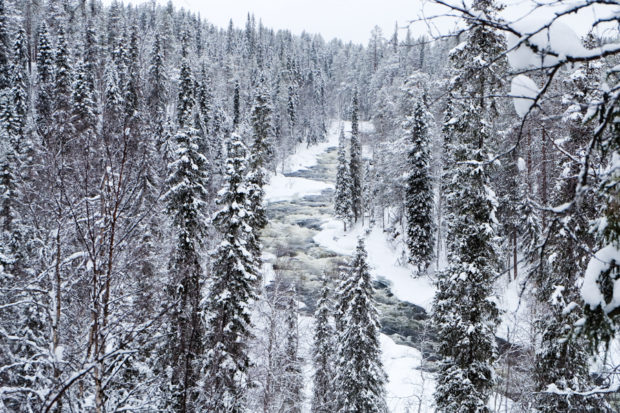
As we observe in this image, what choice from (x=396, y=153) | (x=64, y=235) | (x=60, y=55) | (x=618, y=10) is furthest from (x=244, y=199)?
(x=60, y=55)

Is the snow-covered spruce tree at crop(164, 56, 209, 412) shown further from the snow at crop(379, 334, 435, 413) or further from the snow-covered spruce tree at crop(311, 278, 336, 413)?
the snow at crop(379, 334, 435, 413)

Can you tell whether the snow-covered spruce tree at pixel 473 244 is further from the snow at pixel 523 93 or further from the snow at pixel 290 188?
the snow at pixel 290 188

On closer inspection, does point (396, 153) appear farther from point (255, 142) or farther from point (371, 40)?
point (371, 40)

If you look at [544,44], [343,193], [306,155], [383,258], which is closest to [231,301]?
[544,44]

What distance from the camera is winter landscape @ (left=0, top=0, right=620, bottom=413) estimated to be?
9.77 feet

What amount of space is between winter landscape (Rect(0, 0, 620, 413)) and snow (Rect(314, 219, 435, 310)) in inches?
11.8

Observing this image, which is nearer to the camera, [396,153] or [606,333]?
[606,333]

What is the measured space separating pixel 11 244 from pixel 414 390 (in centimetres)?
2294

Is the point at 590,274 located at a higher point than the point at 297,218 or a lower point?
higher

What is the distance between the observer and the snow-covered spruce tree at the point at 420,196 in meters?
36.5

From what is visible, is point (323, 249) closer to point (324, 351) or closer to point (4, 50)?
point (324, 351)

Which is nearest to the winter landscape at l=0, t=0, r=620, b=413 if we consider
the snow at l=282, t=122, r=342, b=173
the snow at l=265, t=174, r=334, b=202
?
the snow at l=265, t=174, r=334, b=202

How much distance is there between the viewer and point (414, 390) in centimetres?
2406

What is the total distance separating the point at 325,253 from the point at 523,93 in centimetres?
4092
